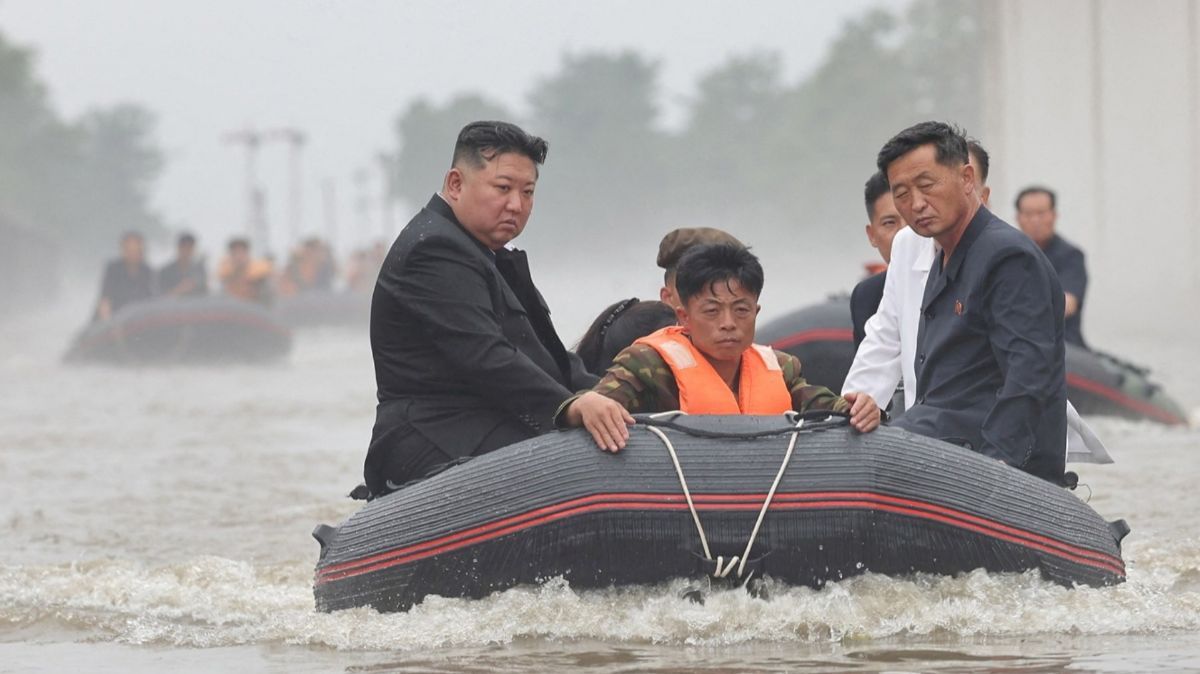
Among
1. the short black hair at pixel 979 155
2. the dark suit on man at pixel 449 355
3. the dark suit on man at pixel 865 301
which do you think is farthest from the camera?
the dark suit on man at pixel 865 301

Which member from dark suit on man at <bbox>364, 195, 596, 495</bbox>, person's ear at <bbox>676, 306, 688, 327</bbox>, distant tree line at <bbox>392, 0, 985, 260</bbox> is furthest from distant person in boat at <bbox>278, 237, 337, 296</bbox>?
distant tree line at <bbox>392, 0, 985, 260</bbox>

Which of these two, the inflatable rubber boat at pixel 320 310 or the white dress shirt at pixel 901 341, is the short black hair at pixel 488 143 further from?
the inflatable rubber boat at pixel 320 310

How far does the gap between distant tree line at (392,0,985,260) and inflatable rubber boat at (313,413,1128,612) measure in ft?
203

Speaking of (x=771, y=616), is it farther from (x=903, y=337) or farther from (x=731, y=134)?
(x=731, y=134)

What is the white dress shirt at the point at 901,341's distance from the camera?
18.4 feet

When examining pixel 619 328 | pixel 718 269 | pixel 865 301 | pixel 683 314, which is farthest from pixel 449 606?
pixel 865 301

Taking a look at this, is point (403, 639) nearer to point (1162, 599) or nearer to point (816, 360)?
point (1162, 599)

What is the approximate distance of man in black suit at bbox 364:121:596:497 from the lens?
5.21m

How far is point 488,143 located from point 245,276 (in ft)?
56.6

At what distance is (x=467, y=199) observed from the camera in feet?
17.4

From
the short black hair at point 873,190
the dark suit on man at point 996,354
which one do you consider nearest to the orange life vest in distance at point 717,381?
the dark suit on man at point 996,354

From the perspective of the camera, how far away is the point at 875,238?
666cm

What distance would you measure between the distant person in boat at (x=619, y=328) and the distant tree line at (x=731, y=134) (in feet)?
199

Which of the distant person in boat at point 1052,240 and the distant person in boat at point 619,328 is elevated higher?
the distant person in boat at point 1052,240
